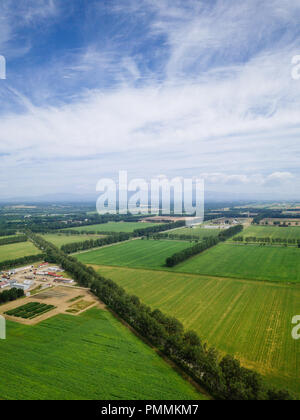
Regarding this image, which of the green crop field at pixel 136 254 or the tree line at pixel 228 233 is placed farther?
the tree line at pixel 228 233

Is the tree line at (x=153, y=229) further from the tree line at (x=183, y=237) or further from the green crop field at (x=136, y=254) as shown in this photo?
the green crop field at (x=136, y=254)

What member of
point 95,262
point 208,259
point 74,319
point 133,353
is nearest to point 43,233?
point 95,262

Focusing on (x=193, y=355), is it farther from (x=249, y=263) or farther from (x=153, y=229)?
(x=153, y=229)

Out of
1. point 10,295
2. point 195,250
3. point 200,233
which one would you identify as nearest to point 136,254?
point 195,250

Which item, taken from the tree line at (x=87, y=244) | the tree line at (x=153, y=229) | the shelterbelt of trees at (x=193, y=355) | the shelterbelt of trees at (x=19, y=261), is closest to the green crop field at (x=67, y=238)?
the tree line at (x=87, y=244)

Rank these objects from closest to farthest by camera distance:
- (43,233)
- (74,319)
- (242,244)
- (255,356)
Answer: (255,356) < (74,319) < (242,244) < (43,233)
